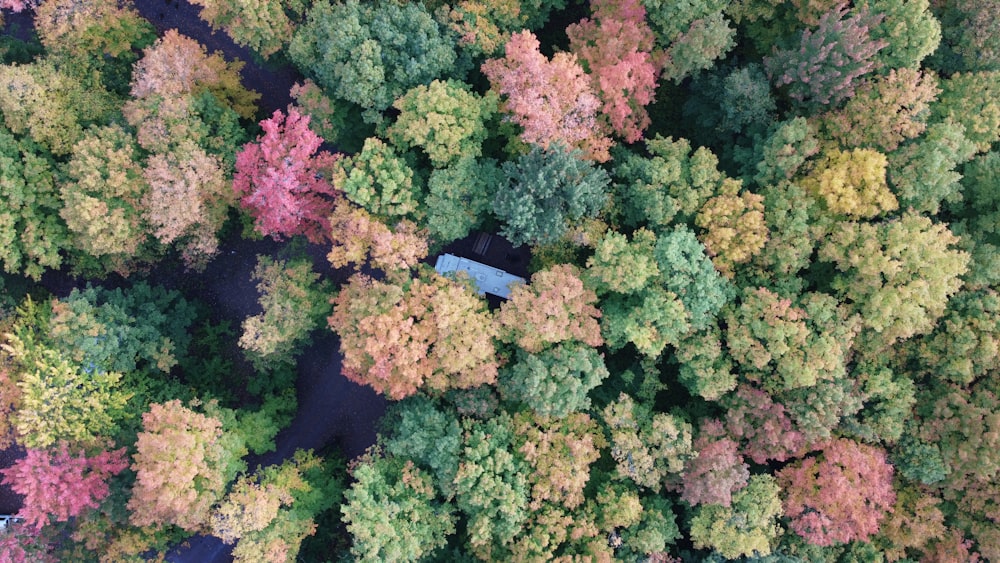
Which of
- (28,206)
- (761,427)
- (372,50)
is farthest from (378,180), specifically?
(761,427)

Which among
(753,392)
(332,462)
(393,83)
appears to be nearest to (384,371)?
(332,462)

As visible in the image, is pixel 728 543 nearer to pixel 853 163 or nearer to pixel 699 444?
pixel 699 444

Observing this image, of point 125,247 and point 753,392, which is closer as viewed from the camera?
point 753,392

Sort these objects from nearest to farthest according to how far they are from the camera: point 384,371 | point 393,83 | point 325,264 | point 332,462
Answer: point 384,371 < point 393,83 < point 332,462 < point 325,264

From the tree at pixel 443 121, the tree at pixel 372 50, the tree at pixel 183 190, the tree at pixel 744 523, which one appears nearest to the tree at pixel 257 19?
the tree at pixel 372 50

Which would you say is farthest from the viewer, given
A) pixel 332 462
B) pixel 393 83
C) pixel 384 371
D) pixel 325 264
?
pixel 325 264

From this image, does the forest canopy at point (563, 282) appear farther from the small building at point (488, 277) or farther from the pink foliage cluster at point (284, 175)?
the small building at point (488, 277)

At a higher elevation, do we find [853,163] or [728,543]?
[853,163]

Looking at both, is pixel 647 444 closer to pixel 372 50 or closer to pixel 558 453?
pixel 558 453

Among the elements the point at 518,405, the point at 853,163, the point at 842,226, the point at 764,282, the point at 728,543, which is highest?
the point at 853,163
